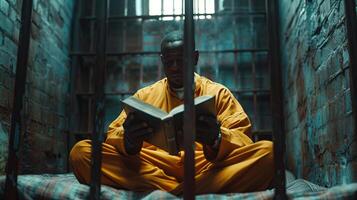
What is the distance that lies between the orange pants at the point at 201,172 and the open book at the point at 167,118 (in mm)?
300

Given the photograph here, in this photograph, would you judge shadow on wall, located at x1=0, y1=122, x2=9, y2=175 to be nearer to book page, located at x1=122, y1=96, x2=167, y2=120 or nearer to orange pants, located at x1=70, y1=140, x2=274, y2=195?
orange pants, located at x1=70, y1=140, x2=274, y2=195

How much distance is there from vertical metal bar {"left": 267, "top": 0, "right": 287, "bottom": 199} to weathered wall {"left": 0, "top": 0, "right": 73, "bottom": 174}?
1940 mm

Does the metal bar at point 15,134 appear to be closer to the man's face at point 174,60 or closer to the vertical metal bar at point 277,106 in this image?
the vertical metal bar at point 277,106

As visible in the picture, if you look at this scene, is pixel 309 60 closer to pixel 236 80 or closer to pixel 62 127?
pixel 236 80

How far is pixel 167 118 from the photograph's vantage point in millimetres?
1432

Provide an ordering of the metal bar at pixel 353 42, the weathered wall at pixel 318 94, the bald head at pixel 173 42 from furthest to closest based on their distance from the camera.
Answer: the bald head at pixel 173 42 < the weathered wall at pixel 318 94 < the metal bar at pixel 353 42

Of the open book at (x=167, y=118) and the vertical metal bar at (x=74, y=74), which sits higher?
the vertical metal bar at (x=74, y=74)

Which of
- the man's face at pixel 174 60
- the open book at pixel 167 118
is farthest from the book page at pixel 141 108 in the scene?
the man's face at pixel 174 60

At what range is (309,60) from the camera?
2.93 metres

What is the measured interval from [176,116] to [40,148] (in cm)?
236

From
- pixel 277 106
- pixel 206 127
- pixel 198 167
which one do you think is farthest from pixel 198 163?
pixel 277 106

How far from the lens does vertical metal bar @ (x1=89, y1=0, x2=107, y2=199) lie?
127 cm

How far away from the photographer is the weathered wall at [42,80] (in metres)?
2.80

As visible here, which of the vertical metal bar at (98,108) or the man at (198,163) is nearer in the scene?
the vertical metal bar at (98,108)
